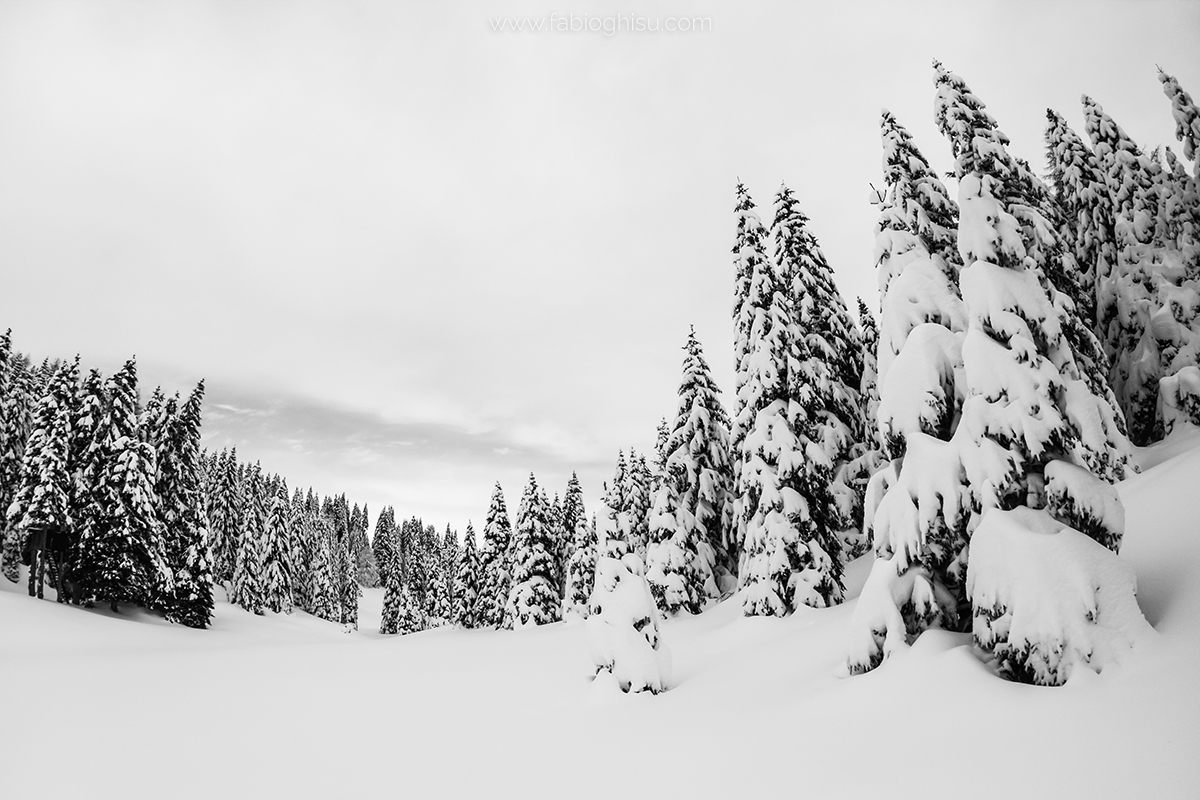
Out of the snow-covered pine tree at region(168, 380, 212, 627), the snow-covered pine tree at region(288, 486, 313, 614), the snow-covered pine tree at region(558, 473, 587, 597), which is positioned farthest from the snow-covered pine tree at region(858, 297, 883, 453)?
the snow-covered pine tree at region(288, 486, 313, 614)

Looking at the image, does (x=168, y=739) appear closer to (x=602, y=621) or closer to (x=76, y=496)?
(x=602, y=621)

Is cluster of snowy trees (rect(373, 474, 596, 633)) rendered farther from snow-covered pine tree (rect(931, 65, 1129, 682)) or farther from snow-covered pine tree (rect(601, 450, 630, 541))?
snow-covered pine tree (rect(931, 65, 1129, 682))

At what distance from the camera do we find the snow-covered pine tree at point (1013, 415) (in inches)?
A: 297

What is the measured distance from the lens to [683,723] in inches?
359

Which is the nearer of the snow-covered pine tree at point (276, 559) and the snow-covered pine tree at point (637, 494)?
the snow-covered pine tree at point (637, 494)

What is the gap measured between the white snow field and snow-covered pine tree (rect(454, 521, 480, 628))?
1302 inches

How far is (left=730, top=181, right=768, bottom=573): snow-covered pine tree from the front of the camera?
70.2 feet

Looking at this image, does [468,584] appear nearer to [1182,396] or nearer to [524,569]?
[524,569]

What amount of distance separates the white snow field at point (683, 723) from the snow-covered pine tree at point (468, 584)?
33.1 m

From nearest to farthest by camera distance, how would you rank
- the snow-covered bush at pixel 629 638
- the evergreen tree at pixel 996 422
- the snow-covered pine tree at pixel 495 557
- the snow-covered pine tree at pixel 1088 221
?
the evergreen tree at pixel 996 422 → the snow-covered bush at pixel 629 638 → the snow-covered pine tree at pixel 1088 221 → the snow-covered pine tree at pixel 495 557

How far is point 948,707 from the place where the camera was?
22.2 feet

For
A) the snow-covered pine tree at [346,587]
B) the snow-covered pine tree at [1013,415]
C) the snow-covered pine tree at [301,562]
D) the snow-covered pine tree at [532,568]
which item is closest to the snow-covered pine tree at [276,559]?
the snow-covered pine tree at [301,562]

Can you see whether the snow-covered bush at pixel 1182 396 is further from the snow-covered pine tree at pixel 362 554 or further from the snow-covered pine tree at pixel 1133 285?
the snow-covered pine tree at pixel 362 554

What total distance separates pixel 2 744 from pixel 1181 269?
35.0 meters
